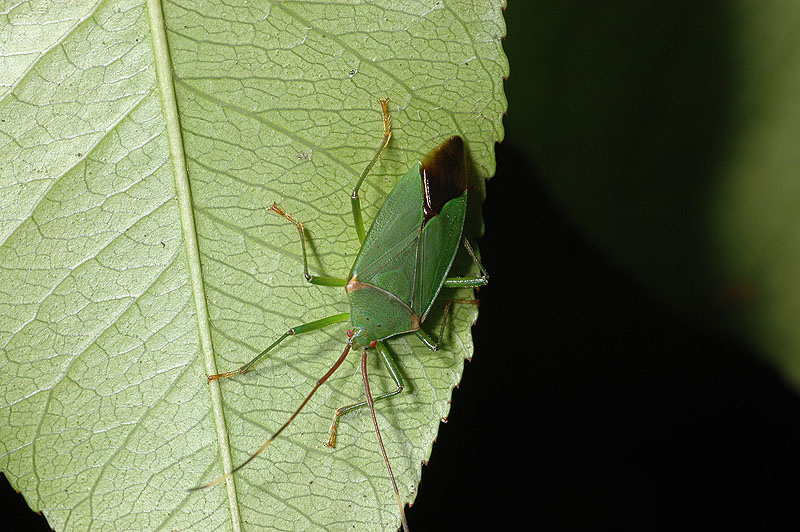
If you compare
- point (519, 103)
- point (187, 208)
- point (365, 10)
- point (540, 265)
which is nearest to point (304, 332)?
point (187, 208)

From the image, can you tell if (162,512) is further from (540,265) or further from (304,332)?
(540,265)

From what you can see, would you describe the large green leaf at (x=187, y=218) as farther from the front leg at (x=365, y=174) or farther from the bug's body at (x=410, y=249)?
the bug's body at (x=410, y=249)

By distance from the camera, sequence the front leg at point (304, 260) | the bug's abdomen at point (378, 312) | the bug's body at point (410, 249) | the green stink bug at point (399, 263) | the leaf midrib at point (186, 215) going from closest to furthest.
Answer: the leaf midrib at point (186, 215) < the front leg at point (304, 260) < the green stink bug at point (399, 263) < the bug's body at point (410, 249) < the bug's abdomen at point (378, 312)

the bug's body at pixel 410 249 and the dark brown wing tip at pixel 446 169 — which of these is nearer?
the dark brown wing tip at pixel 446 169

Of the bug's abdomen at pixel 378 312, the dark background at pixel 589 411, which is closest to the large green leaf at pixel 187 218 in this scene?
the bug's abdomen at pixel 378 312

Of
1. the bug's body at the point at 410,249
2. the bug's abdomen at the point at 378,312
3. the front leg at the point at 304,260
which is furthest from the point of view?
the bug's abdomen at the point at 378,312

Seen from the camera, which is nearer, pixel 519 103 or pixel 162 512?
pixel 162 512

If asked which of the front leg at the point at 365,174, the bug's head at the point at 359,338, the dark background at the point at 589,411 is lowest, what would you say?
the dark background at the point at 589,411
